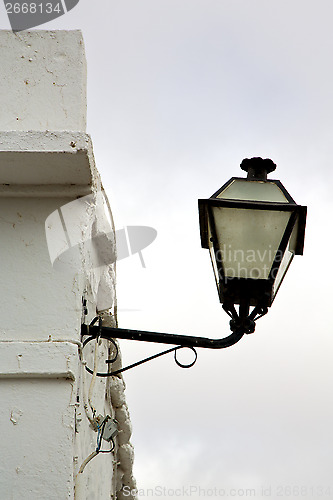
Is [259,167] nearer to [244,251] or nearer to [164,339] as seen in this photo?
[244,251]

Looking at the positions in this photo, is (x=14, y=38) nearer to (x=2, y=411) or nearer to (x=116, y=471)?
(x=2, y=411)

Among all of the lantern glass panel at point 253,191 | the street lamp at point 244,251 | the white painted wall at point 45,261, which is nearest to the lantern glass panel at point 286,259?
the street lamp at point 244,251

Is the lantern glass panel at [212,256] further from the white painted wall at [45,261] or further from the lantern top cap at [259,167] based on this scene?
the white painted wall at [45,261]

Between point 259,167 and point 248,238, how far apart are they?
0.39m

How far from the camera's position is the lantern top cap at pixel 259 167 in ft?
11.1

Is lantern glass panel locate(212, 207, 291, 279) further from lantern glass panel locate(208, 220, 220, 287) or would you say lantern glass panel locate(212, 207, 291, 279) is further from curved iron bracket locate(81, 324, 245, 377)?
curved iron bracket locate(81, 324, 245, 377)

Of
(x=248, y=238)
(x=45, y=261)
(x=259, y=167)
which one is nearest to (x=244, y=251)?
(x=248, y=238)

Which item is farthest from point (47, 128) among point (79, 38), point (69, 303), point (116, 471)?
point (116, 471)

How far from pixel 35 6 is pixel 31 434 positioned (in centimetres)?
221

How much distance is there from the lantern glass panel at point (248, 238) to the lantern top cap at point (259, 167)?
0.86 ft

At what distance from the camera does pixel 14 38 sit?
368 centimetres

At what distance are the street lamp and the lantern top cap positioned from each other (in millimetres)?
145

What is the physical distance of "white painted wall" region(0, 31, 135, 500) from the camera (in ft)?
9.89

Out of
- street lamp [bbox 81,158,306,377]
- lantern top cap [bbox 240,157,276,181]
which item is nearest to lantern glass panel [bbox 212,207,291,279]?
street lamp [bbox 81,158,306,377]
